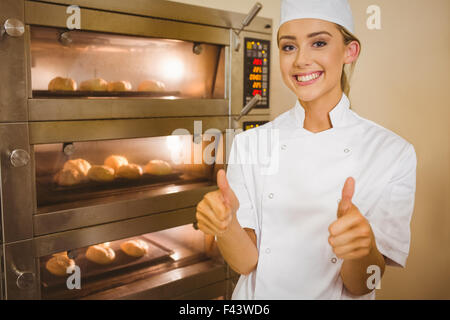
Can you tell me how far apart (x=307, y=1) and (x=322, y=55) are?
0.12 m

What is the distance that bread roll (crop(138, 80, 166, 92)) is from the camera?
1557 mm

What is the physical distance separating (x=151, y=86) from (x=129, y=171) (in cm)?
35

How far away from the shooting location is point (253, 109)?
1.83 m

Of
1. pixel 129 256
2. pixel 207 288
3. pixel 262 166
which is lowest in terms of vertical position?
pixel 207 288

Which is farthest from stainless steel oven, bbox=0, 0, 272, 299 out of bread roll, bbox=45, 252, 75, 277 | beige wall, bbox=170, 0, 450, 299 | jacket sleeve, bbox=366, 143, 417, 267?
jacket sleeve, bbox=366, 143, 417, 267

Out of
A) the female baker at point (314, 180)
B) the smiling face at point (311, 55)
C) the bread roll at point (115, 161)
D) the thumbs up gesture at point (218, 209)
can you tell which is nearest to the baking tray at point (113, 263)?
the bread roll at point (115, 161)

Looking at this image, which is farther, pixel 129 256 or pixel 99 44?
pixel 129 256

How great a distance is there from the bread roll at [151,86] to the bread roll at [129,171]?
12.2 inches

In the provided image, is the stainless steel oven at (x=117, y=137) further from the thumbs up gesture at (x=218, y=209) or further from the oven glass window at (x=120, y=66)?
the thumbs up gesture at (x=218, y=209)

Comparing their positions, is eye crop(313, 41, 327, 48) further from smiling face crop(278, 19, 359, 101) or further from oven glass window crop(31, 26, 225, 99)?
oven glass window crop(31, 26, 225, 99)

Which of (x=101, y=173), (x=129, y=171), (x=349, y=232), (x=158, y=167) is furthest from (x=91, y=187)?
(x=349, y=232)

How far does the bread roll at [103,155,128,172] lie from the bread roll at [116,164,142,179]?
1 cm

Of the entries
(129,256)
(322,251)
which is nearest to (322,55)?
(322,251)
